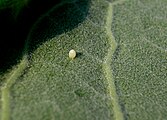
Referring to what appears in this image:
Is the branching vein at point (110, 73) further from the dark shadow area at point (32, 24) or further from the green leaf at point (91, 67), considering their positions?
Answer: the dark shadow area at point (32, 24)

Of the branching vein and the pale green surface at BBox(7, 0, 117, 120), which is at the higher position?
the pale green surface at BBox(7, 0, 117, 120)

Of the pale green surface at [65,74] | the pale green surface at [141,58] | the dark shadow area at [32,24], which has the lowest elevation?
the pale green surface at [141,58]

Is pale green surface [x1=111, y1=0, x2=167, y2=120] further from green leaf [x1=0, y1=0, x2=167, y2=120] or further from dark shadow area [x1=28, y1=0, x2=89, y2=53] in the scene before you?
dark shadow area [x1=28, y1=0, x2=89, y2=53]

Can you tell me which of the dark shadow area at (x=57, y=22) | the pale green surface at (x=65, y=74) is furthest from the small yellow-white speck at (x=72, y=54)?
the dark shadow area at (x=57, y=22)

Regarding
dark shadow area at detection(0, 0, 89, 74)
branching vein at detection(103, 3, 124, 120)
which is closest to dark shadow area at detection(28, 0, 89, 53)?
dark shadow area at detection(0, 0, 89, 74)

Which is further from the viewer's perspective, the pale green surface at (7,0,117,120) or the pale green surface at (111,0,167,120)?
the pale green surface at (111,0,167,120)

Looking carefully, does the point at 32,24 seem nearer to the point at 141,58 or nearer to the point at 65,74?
the point at 65,74

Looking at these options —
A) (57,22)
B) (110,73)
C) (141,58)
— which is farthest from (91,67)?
(57,22)
